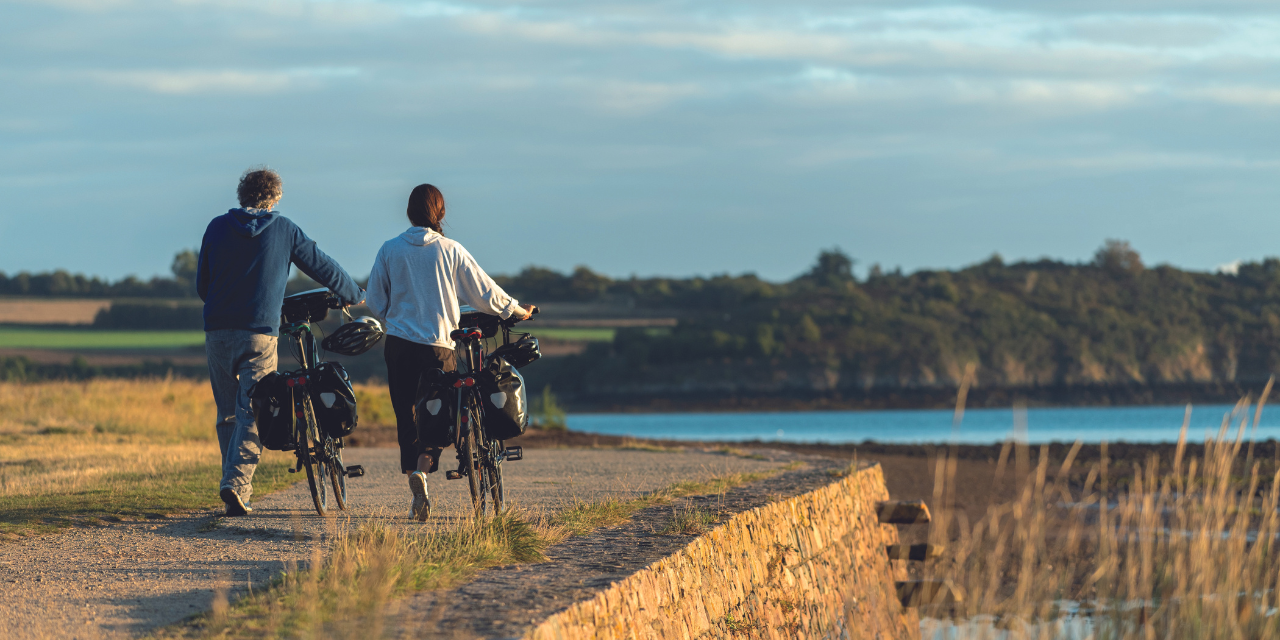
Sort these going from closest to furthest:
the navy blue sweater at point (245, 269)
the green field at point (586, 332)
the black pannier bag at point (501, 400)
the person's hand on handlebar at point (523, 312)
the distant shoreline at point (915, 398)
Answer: the black pannier bag at point (501, 400) < the navy blue sweater at point (245, 269) < the person's hand on handlebar at point (523, 312) < the distant shoreline at point (915, 398) < the green field at point (586, 332)

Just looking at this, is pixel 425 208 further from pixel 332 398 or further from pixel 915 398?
pixel 915 398

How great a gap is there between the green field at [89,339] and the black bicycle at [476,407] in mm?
50946

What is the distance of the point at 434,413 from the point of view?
664 centimetres

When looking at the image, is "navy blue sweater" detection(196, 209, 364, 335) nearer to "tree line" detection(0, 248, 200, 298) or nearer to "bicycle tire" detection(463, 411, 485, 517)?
"bicycle tire" detection(463, 411, 485, 517)

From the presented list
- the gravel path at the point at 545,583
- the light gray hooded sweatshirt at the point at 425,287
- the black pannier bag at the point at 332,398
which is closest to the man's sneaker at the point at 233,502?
the black pannier bag at the point at 332,398

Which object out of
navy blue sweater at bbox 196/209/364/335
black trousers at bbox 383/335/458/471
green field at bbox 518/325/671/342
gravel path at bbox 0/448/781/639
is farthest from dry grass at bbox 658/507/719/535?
green field at bbox 518/325/671/342

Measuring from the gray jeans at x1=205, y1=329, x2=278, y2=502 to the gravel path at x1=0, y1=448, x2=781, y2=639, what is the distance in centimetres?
33

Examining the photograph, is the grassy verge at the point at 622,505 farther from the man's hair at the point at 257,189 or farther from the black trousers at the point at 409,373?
the man's hair at the point at 257,189

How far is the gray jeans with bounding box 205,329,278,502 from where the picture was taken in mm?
6879

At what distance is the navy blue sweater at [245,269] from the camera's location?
22.5 ft

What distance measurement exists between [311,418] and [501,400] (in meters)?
1.19

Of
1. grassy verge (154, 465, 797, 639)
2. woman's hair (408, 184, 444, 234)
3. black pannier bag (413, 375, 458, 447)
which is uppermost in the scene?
woman's hair (408, 184, 444, 234)

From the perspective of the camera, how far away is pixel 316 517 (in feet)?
23.2

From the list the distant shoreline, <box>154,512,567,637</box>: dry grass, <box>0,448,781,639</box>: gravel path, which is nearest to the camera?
<box>154,512,567,637</box>: dry grass
